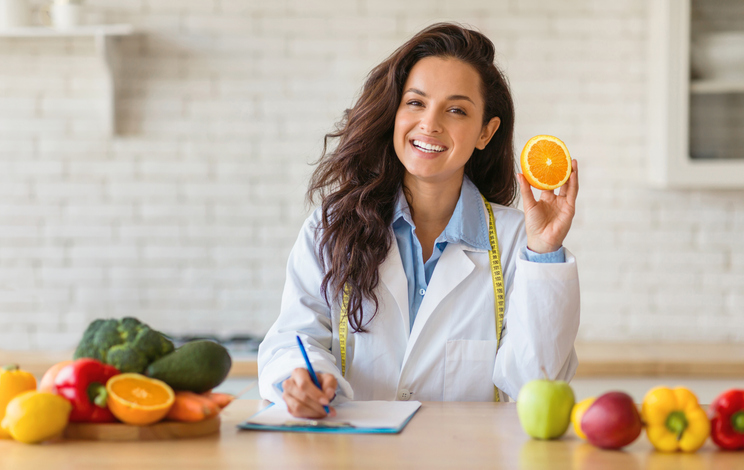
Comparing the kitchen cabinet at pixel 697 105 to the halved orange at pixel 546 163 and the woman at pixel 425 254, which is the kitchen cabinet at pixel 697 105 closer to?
the woman at pixel 425 254

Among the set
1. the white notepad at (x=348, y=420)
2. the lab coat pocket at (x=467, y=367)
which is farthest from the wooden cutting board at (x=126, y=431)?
the lab coat pocket at (x=467, y=367)

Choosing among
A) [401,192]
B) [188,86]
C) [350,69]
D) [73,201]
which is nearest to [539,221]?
[401,192]

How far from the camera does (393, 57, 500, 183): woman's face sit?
1.97m

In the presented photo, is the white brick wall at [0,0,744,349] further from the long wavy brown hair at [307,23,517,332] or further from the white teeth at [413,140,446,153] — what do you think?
the white teeth at [413,140,446,153]

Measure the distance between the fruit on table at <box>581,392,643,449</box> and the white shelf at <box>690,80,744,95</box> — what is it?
2.33 metres

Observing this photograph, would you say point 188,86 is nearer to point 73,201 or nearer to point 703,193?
point 73,201

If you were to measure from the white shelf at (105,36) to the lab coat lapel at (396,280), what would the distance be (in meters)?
1.89

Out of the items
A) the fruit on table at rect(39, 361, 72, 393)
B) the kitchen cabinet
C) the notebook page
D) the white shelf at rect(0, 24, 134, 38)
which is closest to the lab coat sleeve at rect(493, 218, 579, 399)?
the notebook page

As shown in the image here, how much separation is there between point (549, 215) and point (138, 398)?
106 cm

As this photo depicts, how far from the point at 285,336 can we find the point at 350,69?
6.34ft

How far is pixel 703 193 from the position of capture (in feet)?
11.1

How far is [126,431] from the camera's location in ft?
4.06

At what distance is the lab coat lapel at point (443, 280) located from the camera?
188 cm

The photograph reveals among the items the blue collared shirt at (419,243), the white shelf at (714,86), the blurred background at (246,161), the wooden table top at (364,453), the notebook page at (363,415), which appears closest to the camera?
the wooden table top at (364,453)
